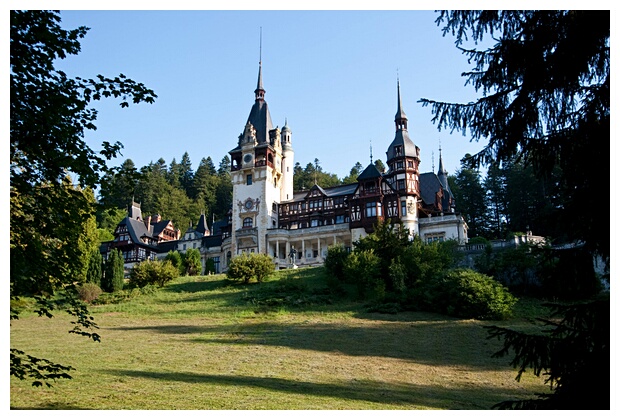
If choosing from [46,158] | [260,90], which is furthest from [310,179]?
[46,158]

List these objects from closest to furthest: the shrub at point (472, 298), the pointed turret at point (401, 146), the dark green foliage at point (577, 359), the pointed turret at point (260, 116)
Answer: the dark green foliage at point (577, 359), the shrub at point (472, 298), the pointed turret at point (401, 146), the pointed turret at point (260, 116)

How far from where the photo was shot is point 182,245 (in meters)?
77.3

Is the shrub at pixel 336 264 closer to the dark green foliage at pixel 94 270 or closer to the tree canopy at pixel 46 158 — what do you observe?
the dark green foliage at pixel 94 270

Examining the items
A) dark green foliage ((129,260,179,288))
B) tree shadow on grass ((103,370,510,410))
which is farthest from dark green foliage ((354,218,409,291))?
tree shadow on grass ((103,370,510,410))

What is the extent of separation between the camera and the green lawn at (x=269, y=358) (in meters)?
15.2

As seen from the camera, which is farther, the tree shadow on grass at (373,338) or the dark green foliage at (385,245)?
the dark green foliage at (385,245)

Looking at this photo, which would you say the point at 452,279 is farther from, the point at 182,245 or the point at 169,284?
the point at 182,245

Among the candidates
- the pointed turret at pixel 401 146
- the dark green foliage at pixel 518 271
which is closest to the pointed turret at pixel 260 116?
the pointed turret at pixel 401 146

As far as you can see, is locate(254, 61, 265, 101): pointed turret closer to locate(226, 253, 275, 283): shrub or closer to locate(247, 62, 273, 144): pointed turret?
locate(247, 62, 273, 144): pointed turret

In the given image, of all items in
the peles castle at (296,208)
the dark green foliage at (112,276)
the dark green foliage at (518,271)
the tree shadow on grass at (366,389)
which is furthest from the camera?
the peles castle at (296,208)

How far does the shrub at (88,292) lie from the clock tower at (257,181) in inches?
937

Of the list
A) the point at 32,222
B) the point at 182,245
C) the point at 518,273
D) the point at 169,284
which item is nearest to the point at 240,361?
the point at 32,222

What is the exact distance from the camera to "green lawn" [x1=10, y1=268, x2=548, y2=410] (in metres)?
15.2

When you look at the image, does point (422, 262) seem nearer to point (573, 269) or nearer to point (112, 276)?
point (112, 276)
